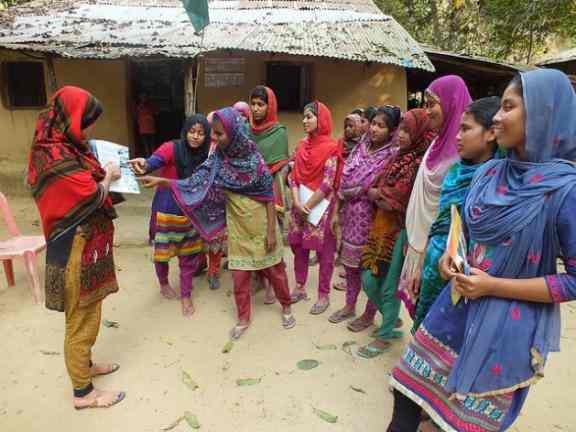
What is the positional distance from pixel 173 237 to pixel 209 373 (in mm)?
1192

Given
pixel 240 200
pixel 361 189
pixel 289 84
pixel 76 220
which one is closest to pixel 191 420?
pixel 76 220

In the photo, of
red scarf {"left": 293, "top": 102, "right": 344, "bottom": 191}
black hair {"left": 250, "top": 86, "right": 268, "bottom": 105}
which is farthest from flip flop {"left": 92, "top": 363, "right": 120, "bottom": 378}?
black hair {"left": 250, "top": 86, "right": 268, "bottom": 105}

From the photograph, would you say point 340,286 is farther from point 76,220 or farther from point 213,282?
point 76,220

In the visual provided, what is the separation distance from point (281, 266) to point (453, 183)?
5.25 ft

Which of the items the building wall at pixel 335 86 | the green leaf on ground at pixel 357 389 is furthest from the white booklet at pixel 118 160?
the building wall at pixel 335 86

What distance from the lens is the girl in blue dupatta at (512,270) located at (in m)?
1.25

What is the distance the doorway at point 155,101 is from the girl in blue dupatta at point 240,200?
5791 mm

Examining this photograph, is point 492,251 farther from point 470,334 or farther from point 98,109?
point 98,109

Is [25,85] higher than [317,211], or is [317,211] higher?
[25,85]

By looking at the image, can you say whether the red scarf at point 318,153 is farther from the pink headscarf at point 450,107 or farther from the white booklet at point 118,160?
the white booklet at point 118,160

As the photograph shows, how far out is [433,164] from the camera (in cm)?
210

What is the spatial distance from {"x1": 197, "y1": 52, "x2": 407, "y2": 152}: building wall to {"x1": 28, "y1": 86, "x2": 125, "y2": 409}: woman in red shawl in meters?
5.38

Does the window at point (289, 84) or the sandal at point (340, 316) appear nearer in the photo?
the sandal at point (340, 316)

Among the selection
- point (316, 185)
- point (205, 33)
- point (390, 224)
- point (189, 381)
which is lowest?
point (189, 381)
